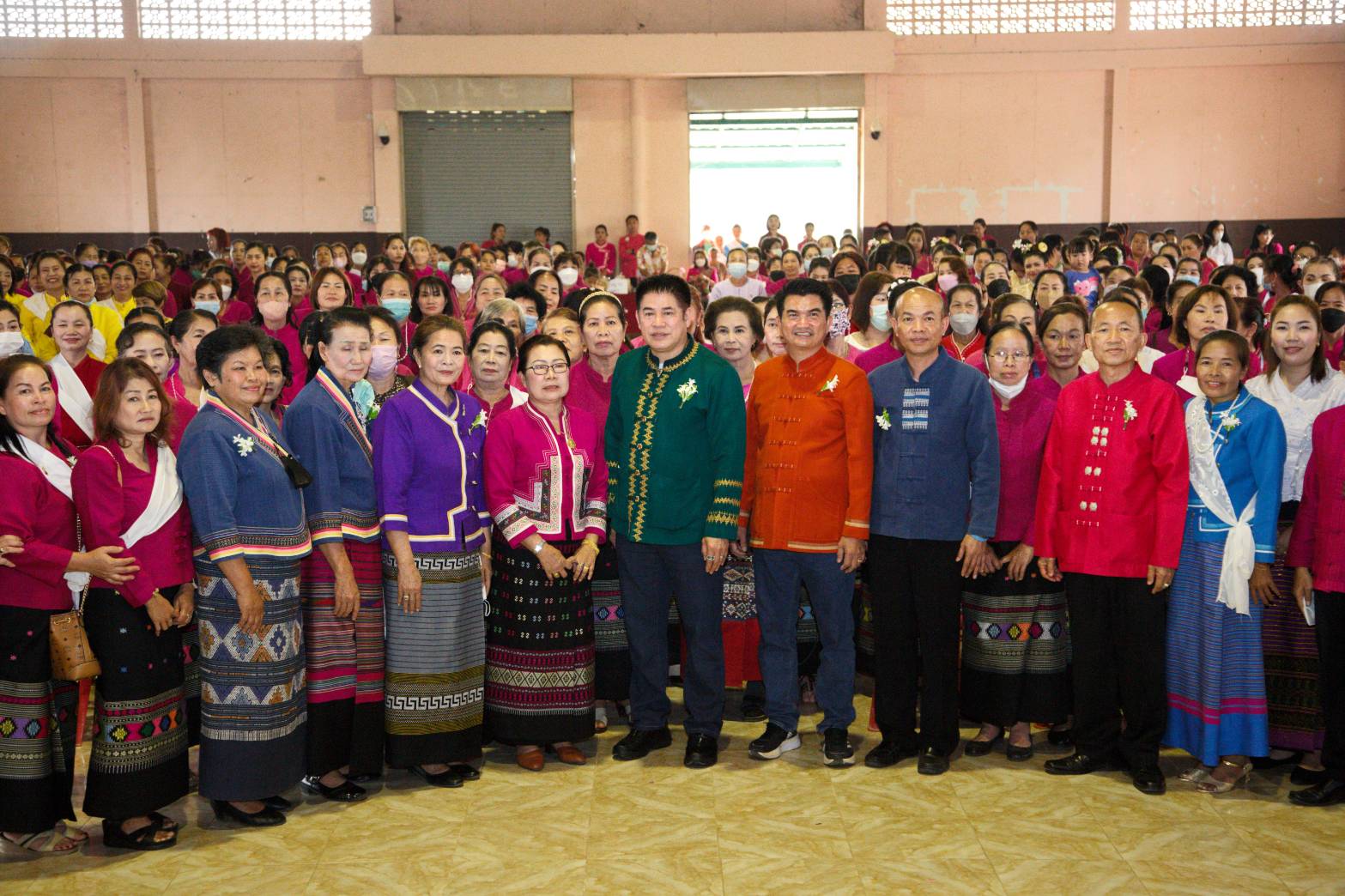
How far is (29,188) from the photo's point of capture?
15250 millimetres

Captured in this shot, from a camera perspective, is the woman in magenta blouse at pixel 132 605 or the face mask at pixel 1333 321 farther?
the face mask at pixel 1333 321

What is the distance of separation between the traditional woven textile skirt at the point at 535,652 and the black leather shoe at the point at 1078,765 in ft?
5.41

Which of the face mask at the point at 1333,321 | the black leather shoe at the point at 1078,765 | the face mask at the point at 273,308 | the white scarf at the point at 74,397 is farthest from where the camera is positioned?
the face mask at the point at 273,308

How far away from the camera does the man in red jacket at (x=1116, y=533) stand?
3.87 m

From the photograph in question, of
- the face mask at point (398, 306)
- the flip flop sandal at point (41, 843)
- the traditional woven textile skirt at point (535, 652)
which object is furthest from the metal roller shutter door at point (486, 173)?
the flip flop sandal at point (41, 843)

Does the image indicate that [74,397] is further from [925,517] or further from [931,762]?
[931,762]

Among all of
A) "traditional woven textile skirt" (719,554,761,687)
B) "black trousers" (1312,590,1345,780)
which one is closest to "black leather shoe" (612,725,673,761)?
"traditional woven textile skirt" (719,554,761,687)

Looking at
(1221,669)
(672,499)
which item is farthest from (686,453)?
(1221,669)

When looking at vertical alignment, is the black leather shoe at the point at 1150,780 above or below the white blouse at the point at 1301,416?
below

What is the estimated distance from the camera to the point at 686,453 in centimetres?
412

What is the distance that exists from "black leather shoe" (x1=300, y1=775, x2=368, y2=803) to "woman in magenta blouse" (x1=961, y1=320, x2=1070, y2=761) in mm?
2163

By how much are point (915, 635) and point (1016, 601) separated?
1.29 ft

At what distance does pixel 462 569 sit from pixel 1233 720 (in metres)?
2.65

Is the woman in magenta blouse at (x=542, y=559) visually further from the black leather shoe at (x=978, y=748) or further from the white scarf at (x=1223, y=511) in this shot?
the white scarf at (x=1223, y=511)
